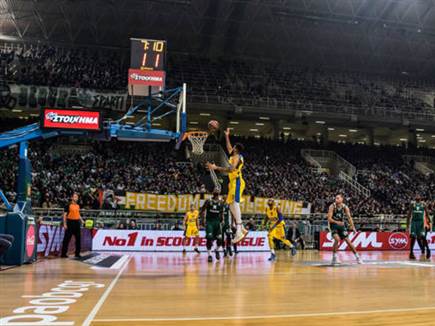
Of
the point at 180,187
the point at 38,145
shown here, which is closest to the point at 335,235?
the point at 180,187

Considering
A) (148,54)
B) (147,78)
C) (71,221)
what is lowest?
(71,221)

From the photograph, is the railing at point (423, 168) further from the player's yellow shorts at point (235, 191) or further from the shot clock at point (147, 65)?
A: the player's yellow shorts at point (235, 191)

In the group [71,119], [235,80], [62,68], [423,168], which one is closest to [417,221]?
[71,119]

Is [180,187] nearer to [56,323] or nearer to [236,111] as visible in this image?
[236,111]

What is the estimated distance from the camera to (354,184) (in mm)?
37469

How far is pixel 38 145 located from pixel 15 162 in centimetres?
384

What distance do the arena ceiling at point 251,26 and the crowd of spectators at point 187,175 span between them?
9.24 metres

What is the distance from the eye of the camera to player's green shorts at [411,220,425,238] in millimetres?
16359

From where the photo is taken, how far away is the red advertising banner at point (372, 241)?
2427cm

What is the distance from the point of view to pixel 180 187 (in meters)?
29.8

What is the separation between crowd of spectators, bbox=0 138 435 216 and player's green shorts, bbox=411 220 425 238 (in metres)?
13.7

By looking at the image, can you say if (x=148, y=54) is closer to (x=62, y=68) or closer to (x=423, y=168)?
(x=62, y=68)

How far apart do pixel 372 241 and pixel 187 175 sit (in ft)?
41.7

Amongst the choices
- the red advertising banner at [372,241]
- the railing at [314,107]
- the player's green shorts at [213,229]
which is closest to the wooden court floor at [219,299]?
the player's green shorts at [213,229]
